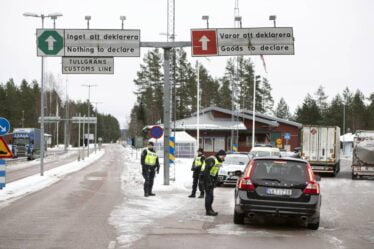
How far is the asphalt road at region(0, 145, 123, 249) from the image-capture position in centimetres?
970

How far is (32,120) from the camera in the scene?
406ft

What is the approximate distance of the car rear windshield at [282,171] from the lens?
39.0 feet

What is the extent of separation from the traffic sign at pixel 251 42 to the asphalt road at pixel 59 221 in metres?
6.46

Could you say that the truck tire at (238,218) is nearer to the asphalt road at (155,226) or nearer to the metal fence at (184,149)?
the asphalt road at (155,226)

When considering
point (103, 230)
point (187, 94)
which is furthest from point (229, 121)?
point (103, 230)

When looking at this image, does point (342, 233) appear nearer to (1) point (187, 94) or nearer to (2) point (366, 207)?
(2) point (366, 207)

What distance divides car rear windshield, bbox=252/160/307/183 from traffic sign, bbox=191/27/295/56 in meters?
9.44

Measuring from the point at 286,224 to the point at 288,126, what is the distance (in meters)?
57.2

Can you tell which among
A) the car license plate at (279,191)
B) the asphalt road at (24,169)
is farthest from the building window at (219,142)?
the car license plate at (279,191)

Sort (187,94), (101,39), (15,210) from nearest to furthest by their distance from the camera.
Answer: (15,210) → (101,39) → (187,94)

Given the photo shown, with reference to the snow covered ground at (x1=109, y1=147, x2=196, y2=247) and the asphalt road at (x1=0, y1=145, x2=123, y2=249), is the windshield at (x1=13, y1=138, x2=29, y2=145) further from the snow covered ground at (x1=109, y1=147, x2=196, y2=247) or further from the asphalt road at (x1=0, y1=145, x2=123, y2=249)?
the asphalt road at (x1=0, y1=145, x2=123, y2=249)

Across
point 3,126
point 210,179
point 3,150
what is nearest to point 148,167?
point 3,150

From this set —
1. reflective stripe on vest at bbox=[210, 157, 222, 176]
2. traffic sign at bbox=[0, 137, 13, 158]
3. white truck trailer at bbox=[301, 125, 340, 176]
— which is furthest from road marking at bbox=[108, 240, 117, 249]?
white truck trailer at bbox=[301, 125, 340, 176]

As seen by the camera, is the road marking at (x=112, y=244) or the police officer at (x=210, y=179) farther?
the police officer at (x=210, y=179)
